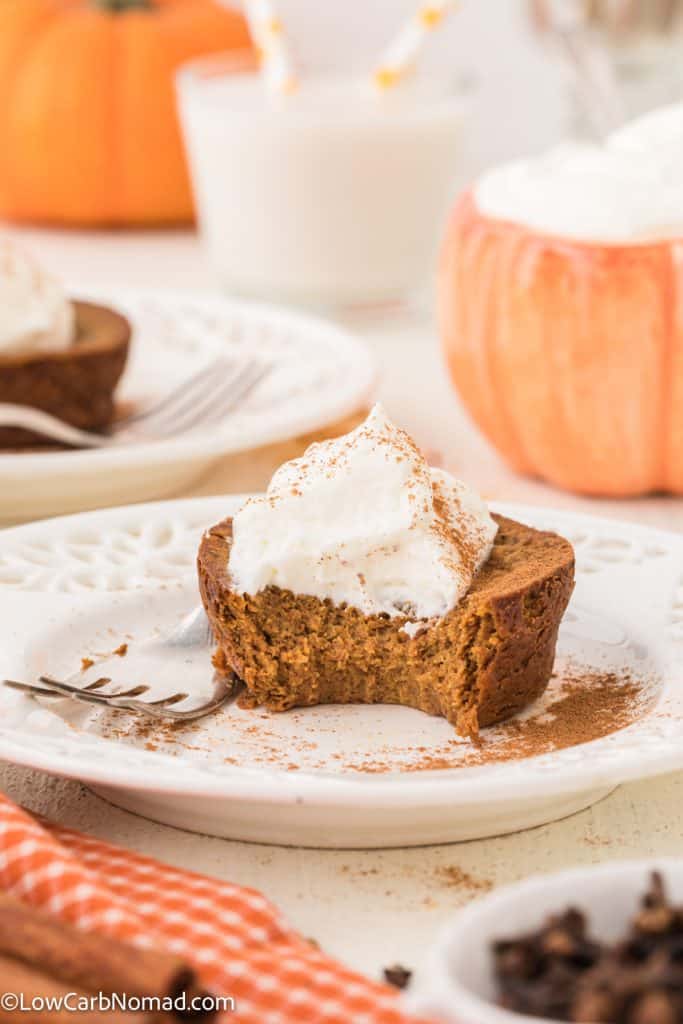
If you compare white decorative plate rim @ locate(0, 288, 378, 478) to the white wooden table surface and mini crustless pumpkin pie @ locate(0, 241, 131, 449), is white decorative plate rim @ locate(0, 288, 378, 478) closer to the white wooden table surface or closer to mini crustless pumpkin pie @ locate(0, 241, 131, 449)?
mini crustless pumpkin pie @ locate(0, 241, 131, 449)

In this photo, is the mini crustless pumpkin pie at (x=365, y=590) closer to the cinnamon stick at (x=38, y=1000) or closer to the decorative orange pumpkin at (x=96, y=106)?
the cinnamon stick at (x=38, y=1000)

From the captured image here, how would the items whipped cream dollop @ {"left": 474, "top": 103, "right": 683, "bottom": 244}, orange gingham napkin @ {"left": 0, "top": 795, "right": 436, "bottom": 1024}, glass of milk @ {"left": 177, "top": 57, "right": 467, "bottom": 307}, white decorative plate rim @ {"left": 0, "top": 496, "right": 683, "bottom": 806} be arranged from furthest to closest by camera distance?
glass of milk @ {"left": 177, "top": 57, "right": 467, "bottom": 307} < whipped cream dollop @ {"left": 474, "top": 103, "right": 683, "bottom": 244} < white decorative plate rim @ {"left": 0, "top": 496, "right": 683, "bottom": 806} < orange gingham napkin @ {"left": 0, "top": 795, "right": 436, "bottom": 1024}

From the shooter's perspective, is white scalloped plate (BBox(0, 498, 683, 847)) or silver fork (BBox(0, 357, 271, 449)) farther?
silver fork (BBox(0, 357, 271, 449))

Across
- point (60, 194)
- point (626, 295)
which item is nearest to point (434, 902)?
point (626, 295)

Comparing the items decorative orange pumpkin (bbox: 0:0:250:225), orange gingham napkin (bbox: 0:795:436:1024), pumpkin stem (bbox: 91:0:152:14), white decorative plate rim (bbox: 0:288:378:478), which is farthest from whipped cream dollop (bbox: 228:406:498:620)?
pumpkin stem (bbox: 91:0:152:14)

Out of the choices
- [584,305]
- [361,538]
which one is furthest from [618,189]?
[361,538]

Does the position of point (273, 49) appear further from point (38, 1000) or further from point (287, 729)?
point (38, 1000)

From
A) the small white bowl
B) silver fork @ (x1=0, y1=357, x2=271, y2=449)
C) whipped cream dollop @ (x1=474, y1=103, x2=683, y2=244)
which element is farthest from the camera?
silver fork @ (x1=0, y1=357, x2=271, y2=449)
